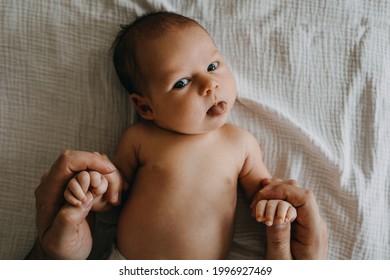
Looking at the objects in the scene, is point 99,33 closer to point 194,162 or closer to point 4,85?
point 4,85

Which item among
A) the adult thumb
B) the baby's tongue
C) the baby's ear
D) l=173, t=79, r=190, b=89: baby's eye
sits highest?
l=173, t=79, r=190, b=89: baby's eye

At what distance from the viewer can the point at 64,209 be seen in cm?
125

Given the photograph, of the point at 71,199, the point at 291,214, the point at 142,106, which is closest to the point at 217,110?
the point at 142,106

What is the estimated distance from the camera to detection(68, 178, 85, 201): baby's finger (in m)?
1.22

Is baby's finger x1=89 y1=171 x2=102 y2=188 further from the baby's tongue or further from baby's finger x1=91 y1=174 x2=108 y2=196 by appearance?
the baby's tongue

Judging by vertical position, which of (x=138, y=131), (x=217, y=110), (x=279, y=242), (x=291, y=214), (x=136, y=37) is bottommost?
(x=279, y=242)

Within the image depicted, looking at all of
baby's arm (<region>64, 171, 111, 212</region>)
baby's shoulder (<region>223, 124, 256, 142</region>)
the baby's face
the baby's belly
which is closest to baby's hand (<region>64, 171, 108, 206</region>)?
baby's arm (<region>64, 171, 111, 212</region>)

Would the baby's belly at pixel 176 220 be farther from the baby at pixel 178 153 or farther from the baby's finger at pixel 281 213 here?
the baby's finger at pixel 281 213

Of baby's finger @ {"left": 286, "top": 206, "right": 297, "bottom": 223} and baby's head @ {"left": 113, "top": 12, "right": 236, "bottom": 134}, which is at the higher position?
baby's head @ {"left": 113, "top": 12, "right": 236, "bottom": 134}

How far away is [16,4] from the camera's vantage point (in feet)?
4.82

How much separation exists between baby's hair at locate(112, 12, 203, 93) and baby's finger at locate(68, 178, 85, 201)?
33cm

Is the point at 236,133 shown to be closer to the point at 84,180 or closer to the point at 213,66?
the point at 213,66

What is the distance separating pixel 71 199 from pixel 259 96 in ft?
2.13

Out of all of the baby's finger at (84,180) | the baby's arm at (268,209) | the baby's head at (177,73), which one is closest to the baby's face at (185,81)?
the baby's head at (177,73)
